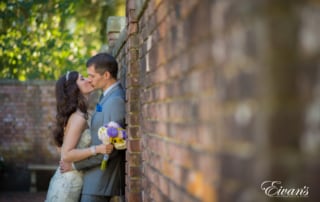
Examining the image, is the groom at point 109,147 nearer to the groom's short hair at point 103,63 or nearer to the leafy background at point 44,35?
the groom's short hair at point 103,63

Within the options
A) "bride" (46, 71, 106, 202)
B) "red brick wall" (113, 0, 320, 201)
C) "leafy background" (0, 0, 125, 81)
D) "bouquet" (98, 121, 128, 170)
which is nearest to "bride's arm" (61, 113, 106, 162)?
"bride" (46, 71, 106, 202)

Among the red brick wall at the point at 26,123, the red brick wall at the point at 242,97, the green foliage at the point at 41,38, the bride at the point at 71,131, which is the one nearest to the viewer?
the red brick wall at the point at 242,97

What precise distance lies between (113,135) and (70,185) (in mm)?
797

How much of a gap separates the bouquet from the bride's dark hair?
58 cm

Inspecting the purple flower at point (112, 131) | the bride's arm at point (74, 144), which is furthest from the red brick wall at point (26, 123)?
the purple flower at point (112, 131)

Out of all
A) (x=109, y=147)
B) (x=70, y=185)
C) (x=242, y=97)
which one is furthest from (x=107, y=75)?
(x=242, y=97)

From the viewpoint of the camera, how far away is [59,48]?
16.7 m

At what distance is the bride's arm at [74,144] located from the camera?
4.46 m

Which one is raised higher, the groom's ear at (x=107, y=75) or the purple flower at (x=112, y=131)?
the groom's ear at (x=107, y=75)

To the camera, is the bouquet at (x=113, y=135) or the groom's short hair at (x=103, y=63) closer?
the bouquet at (x=113, y=135)

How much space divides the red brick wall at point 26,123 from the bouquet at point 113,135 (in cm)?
862

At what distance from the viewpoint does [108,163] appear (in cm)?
461

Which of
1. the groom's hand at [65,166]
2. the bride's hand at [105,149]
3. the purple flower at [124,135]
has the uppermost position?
the purple flower at [124,135]

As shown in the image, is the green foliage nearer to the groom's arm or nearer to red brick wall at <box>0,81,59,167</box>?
red brick wall at <box>0,81,59,167</box>
